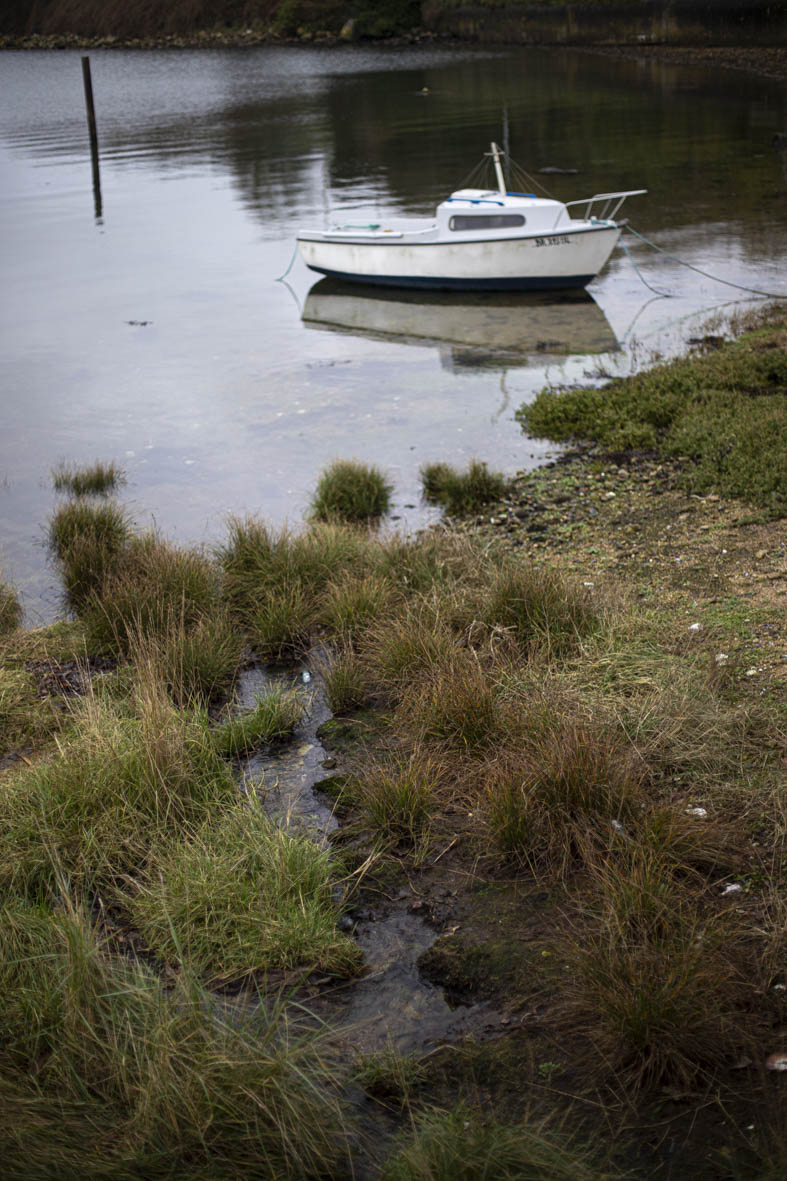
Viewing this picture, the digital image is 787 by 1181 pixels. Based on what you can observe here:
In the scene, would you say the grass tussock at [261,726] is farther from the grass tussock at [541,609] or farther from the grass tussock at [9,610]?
the grass tussock at [9,610]

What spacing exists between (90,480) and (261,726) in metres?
6.16

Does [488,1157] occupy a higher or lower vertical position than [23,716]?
higher

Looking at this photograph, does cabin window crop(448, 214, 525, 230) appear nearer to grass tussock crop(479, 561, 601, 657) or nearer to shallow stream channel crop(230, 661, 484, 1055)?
grass tussock crop(479, 561, 601, 657)

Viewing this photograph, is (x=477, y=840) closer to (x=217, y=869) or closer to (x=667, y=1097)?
(x=217, y=869)

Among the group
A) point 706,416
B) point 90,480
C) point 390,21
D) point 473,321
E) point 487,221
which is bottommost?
point 90,480

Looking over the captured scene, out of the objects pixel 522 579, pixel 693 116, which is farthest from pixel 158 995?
pixel 693 116

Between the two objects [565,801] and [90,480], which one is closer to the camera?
[565,801]

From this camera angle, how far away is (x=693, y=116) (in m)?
35.6

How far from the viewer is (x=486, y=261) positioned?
56.7ft

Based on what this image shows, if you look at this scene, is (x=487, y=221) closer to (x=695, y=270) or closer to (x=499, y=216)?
(x=499, y=216)

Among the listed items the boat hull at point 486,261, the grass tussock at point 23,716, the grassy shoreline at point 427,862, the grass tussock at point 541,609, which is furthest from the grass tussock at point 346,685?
the boat hull at point 486,261

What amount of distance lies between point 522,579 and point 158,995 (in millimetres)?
3870

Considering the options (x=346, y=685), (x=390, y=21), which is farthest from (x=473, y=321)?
(x=390, y=21)

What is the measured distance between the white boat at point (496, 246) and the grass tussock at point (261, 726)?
13.0 m
